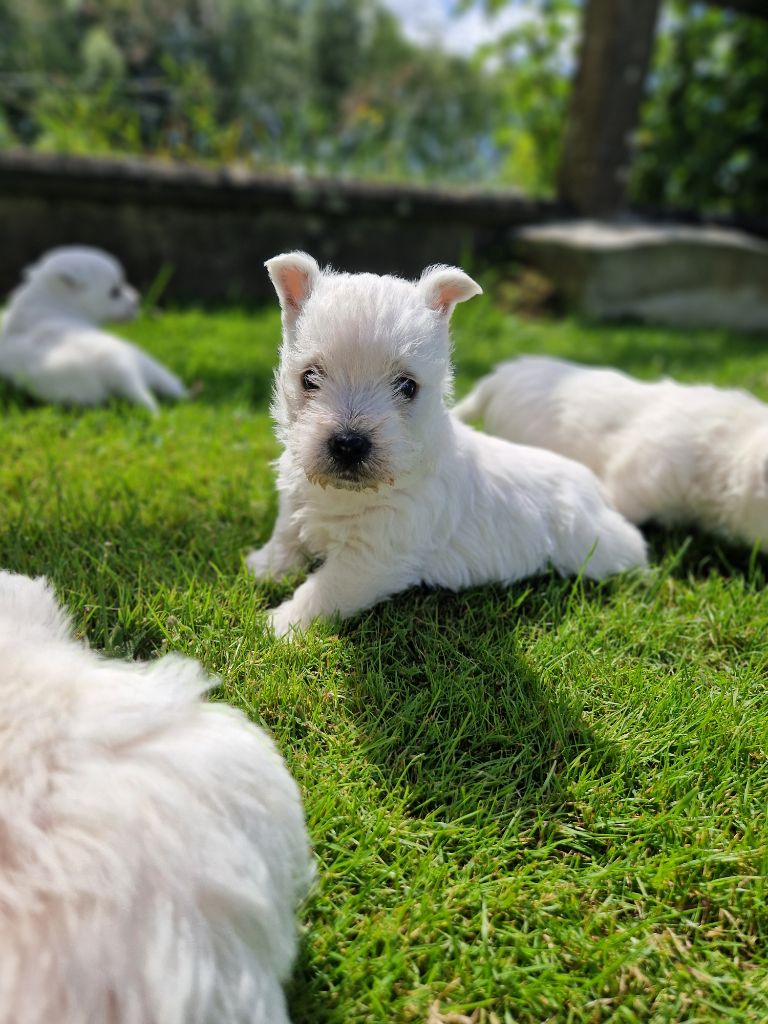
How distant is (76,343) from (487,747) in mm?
3417

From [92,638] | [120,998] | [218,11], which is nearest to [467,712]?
[92,638]

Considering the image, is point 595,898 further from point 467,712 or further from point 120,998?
point 120,998

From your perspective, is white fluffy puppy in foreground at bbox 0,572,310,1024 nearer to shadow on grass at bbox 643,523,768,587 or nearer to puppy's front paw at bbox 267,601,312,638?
puppy's front paw at bbox 267,601,312,638

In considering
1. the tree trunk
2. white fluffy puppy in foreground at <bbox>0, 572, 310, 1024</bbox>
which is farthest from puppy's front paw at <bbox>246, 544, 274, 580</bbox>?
the tree trunk

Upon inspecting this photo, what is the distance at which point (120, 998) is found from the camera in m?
1.05

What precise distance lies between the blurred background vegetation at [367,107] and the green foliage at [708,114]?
0.06 feet

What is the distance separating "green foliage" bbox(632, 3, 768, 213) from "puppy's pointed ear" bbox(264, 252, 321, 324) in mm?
11122

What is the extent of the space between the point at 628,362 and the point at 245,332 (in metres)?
3.21

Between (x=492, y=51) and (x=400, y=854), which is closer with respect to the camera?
(x=400, y=854)

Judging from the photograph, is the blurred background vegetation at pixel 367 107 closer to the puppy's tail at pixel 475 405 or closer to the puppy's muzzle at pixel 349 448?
the puppy's tail at pixel 475 405

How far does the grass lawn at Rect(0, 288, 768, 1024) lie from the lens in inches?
62.5

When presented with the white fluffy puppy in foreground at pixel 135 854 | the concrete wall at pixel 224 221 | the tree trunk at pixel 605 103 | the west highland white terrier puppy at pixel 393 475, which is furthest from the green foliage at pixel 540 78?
the white fluffy puppy in foreground at pixel 135 854

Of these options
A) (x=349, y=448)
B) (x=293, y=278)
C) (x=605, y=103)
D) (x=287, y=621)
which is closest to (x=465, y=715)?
(x=287, y=621)

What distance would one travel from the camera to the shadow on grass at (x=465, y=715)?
78.4 inches
